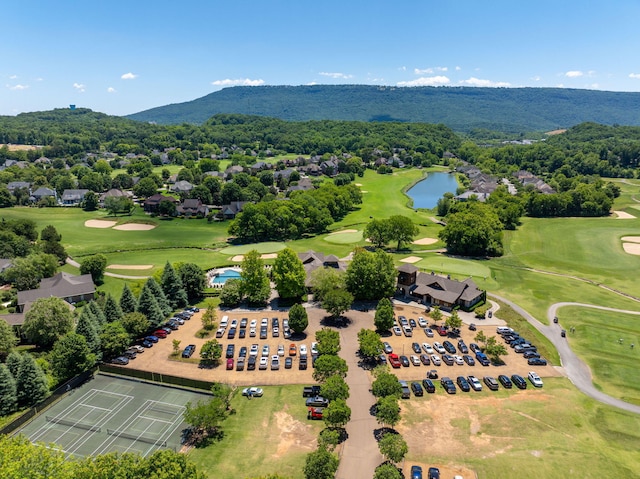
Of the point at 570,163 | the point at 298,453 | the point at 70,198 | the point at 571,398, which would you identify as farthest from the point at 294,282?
the point at 570,163

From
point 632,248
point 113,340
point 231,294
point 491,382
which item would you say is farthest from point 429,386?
point 632,248

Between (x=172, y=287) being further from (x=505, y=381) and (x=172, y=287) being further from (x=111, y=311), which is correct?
(x=505, y=381)

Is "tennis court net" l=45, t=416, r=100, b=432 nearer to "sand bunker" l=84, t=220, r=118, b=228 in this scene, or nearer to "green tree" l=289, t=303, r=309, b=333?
"green tree" l=289, t=303, r=309, b=333

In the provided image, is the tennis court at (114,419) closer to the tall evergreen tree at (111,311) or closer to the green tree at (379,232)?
the tall evergreen tree at (111,311)

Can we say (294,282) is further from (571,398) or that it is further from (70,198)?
(70,198)

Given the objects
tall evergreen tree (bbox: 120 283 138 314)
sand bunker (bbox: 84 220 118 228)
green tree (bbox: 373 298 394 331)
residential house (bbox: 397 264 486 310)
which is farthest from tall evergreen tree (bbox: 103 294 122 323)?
sand bunker (bbox: 84 220 118 228)

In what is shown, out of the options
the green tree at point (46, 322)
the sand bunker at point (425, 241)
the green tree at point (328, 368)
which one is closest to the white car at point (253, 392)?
the green tree at point (328, 368)
